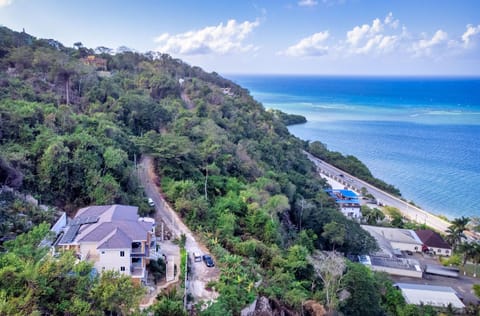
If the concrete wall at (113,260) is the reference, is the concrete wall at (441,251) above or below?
below

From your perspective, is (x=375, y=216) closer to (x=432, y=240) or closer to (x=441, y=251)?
(x=432, y=240)

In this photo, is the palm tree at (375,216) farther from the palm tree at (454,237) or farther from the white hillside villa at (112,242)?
the white hillside villa at (112,242)

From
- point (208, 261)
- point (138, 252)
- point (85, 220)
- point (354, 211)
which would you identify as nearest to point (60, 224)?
point (85, 220)

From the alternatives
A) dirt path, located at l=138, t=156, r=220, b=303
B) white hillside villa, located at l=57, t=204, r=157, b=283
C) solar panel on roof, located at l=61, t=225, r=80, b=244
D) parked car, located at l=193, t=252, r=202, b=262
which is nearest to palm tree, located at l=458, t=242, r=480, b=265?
dirt path, located at l=138, t=156, r=220, b=303

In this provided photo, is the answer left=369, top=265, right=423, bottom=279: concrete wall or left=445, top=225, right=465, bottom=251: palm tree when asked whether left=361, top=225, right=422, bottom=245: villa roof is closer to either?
left=445, top=225, right=465, bottom=251: palm tree

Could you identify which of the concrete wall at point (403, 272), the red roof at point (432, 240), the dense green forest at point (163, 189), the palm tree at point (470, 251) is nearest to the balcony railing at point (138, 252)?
the dense green forest at point (163, 189)
